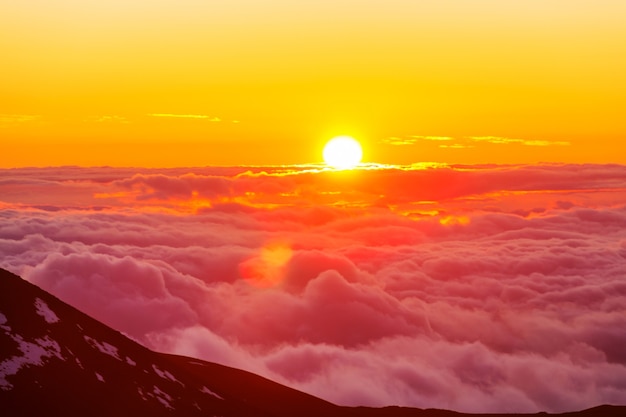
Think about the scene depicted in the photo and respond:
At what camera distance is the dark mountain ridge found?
7800 cm

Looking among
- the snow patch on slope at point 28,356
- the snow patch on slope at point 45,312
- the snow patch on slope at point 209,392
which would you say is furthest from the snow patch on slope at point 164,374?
the snow patch on slope at point 28,356

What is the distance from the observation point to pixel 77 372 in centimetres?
8769

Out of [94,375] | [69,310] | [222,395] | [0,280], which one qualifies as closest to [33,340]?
[94,375]

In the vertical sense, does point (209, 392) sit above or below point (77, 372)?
above

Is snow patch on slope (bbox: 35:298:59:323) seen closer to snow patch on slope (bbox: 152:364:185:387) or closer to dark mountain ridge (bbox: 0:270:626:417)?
dark mountain ridge (bbox: 0:270:626:417)

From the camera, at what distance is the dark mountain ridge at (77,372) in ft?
256

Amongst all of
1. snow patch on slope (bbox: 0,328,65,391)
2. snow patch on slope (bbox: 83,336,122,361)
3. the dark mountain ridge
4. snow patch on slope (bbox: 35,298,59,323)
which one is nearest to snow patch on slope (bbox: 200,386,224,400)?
the dark mountain ridge

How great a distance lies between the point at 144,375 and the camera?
10175cm

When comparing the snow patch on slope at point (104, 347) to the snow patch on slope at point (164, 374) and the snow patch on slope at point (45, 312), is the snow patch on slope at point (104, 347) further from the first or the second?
the snow patch on slope at point (164, 374)

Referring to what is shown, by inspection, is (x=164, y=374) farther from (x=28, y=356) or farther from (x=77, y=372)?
(x=28, y=356)

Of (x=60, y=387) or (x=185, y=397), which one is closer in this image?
(x=60, y=387)

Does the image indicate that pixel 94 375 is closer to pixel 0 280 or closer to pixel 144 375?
pixel 144 375

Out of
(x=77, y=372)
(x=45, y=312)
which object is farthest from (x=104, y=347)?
(x=77, y=372)

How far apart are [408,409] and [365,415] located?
23.8 metres
